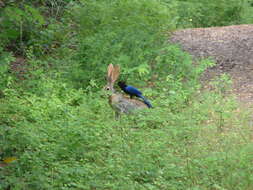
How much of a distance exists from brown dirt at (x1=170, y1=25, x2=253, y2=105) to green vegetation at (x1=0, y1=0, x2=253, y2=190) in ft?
1.50

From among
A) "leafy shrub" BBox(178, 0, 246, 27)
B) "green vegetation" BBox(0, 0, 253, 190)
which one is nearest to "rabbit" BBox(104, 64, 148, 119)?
"green vegetation" BBox(0, 0, 253, 190)

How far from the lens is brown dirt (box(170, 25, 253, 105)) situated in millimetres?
9914

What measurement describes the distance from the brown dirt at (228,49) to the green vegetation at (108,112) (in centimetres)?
46

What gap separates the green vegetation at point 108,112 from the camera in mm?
5258

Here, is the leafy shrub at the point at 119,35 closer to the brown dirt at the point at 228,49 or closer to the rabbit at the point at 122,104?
the brown dirt at the point at 228,49

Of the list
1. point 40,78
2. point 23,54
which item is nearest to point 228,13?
point 23,54

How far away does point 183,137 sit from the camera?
6.41 metres

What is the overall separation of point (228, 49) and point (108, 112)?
15.3 feet

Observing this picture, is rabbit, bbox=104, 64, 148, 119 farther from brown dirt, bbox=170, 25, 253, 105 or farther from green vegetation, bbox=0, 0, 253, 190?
brown dirt, bbox=170, 25, 253, 105

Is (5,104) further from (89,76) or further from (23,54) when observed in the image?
(23,54)

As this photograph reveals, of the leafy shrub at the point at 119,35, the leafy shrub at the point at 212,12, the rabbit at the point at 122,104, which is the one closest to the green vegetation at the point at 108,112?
the leafy shrub at the point at 119,35

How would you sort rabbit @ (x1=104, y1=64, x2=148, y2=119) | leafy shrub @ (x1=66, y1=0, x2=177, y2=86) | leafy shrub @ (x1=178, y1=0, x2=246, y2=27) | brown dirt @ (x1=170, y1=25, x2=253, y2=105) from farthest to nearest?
leafy shrub @ (x1=178, y1=0, x2=246, y2=27) → brown dirt @ (x1=170, y1=25, x2=253, y2=105) → leafy shrub @ (x1=66, y1=0, x2=177, y2=86) → rabbit @ (x1=104, y1=64, x2=148, y2=119)

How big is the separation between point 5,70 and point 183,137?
386 cm

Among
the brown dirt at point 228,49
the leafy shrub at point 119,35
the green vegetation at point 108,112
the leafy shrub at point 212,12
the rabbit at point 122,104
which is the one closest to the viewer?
the green vegetation at point 108,112
